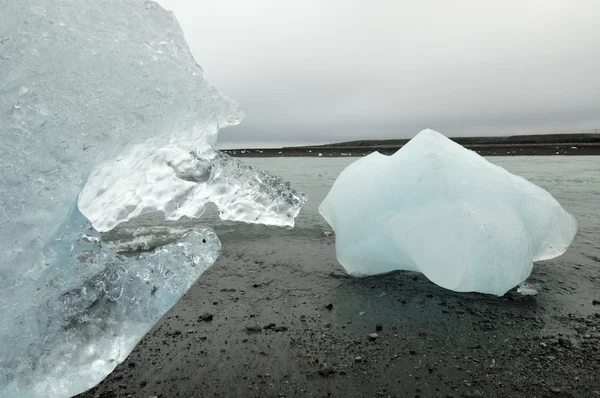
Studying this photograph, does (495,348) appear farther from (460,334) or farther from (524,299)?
(524,299)

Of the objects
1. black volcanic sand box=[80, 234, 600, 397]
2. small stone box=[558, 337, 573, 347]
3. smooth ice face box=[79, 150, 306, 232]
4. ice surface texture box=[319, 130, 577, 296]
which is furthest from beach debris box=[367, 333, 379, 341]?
small stone box=[558, 337, 573, 347]

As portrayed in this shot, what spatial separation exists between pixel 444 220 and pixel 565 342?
51.5 inches

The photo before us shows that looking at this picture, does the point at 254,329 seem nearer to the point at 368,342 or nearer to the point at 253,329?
the point at 253,329

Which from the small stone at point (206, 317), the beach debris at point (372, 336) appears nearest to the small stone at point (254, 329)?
the small stone at point (206, 317)

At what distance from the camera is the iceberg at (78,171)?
1989 millimetres

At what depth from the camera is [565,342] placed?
9.11 ft

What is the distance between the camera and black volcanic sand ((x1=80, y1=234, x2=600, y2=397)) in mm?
2352

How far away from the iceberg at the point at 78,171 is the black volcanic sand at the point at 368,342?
0.47 m

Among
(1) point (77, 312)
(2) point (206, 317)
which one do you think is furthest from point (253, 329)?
(1) point (77, 312)

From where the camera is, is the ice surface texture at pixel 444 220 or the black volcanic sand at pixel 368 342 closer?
the black volcanic sand at pixel 368 342

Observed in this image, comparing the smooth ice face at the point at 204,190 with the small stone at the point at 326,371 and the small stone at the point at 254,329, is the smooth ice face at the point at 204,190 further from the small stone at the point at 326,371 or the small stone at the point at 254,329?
the small stone at the point at 326,371

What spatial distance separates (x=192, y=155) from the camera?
354 cm

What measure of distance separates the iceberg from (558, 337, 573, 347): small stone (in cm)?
281

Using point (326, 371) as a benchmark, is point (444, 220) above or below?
above
